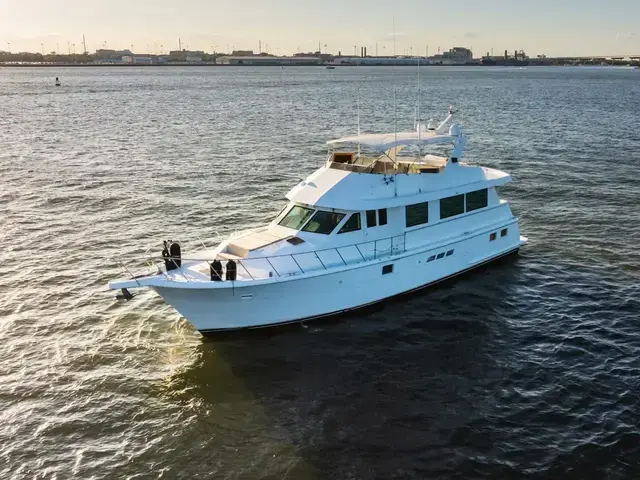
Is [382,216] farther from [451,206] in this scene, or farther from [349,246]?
[451,206]

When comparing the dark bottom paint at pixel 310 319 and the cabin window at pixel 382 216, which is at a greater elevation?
the cabin window at pixel 382 216

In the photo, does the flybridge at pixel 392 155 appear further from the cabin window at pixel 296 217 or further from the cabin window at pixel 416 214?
the cabin window at pixel 296 217

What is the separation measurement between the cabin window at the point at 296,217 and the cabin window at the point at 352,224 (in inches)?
50.2

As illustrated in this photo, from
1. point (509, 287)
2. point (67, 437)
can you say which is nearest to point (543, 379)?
point (509, 287)

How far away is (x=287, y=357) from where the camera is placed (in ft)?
58.7

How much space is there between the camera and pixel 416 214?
21672 millimetres

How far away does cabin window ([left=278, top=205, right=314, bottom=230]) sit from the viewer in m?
20.6

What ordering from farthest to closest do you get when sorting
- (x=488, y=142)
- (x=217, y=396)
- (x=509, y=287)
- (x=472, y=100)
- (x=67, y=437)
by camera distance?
(x=472, y=100)
(x=488, y=142)
(x=509, y=287)
(x=217, y=396)
(x=67, y=437)

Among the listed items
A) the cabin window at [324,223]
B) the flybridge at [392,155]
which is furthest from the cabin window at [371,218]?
the flybridge at [392,155]

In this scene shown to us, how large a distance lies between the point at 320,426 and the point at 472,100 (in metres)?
95.8

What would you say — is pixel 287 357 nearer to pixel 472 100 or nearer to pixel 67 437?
pixel 67 437

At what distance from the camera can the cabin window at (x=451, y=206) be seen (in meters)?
22.5

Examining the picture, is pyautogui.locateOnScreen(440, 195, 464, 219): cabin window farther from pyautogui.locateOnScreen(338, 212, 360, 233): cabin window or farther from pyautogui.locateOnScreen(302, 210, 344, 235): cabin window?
pyautogui.locateOnScreen(302, 210, 344, 235): cabin window

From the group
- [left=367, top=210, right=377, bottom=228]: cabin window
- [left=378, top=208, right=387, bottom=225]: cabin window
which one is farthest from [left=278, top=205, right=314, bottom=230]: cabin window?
[left=378, top=208, right=387, bottom=225]: cabin window
